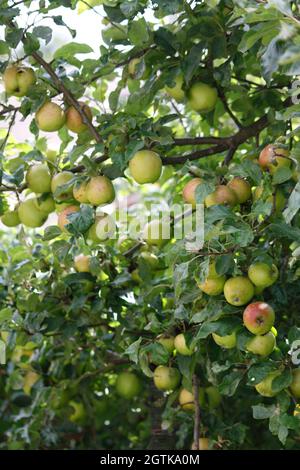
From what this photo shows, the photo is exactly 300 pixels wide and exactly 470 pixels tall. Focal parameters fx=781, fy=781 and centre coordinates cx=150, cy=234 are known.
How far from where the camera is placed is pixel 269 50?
4.20ft

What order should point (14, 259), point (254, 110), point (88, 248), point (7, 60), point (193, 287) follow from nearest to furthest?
point (193, 287) < point (7, 60) < point (88, 248) < point (254, 110) < point (14, 259)

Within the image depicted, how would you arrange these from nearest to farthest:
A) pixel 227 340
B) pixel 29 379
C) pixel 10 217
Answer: pixel 227 340 → pixel 10 217 → pixel 29 379

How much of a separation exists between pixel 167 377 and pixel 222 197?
465 mm

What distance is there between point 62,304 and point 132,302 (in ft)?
0.58

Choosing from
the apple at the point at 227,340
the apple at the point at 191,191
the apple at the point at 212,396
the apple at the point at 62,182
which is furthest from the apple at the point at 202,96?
the apple at the point at 212,396

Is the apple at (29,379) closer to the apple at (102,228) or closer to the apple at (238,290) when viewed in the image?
the apple at (102,228)

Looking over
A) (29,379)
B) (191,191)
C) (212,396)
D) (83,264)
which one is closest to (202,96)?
(191,191)

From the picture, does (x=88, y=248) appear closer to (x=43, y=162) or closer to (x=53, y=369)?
(x=43, y=162)

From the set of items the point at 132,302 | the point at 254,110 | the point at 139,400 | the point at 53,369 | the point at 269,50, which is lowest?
the point at 139,400

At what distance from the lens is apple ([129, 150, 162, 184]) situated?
1.53 m

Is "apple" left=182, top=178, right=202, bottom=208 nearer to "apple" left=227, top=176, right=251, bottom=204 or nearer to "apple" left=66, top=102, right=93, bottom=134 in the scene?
"apple" left=227, top=176, right=251, bottom=204

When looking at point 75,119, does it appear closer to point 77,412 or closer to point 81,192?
point 81,192

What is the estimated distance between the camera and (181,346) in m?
1.57
